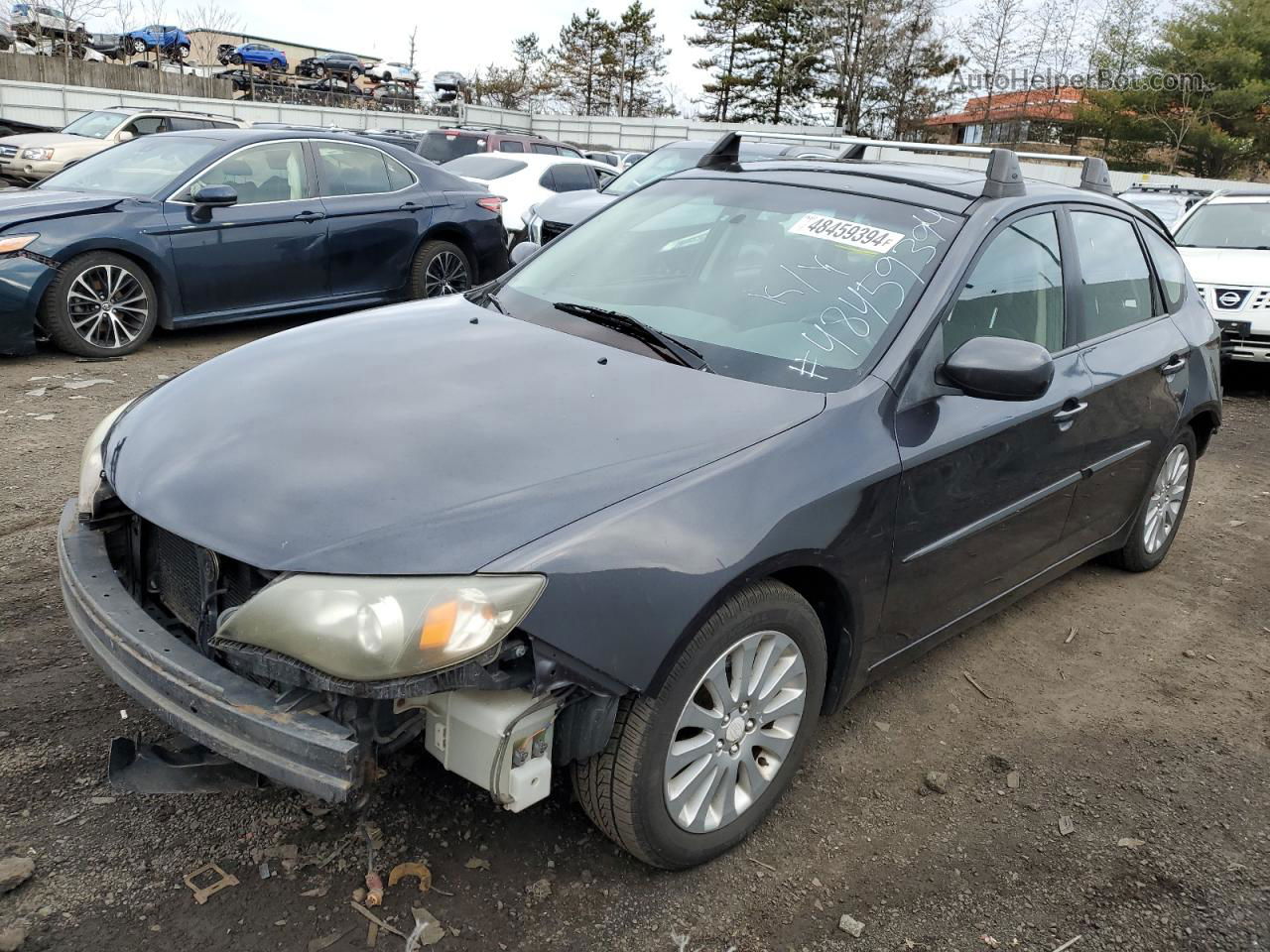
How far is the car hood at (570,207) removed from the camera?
32.3 ft

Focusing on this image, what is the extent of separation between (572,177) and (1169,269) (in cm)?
995

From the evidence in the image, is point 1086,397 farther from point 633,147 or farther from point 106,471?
point 633,147

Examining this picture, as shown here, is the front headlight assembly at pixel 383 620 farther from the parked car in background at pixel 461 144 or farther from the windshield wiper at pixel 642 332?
the parked car in background at pixel 461 144

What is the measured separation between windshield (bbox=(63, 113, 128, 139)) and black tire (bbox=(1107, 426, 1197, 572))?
53.8 feet

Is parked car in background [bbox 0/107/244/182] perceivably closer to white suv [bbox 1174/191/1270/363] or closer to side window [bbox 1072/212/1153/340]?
white suv [bbox 1174/191/1270/363]

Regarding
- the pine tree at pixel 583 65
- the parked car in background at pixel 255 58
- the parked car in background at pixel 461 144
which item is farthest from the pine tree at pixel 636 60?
the parked car in background at pixel 461 144

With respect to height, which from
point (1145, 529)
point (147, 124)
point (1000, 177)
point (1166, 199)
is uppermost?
point (1000, 177)

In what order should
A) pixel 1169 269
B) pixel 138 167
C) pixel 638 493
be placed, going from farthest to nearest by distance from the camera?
pixel 138 167
pixel 1169 269
pixel 638 493

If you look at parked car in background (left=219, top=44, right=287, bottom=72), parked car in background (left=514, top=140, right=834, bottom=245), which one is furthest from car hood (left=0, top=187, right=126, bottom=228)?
parked car in background (left=219, top=44, right=287, bottom=72)

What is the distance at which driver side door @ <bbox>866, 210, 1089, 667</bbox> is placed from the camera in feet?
9.41

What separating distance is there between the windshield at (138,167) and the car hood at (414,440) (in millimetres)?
5042

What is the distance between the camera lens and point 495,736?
2094 mm

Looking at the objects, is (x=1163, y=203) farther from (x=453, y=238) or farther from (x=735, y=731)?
(x=735, y=731)

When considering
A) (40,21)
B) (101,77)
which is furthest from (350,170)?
(40,21)
